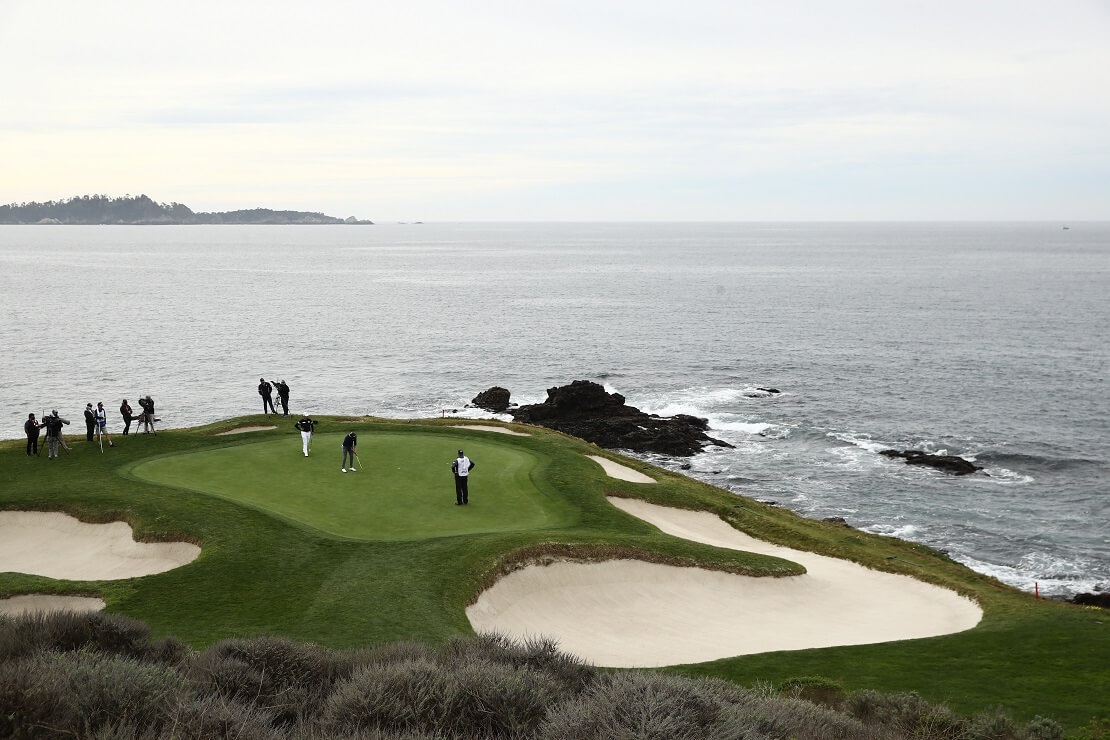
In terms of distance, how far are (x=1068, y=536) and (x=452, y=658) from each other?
1446 inches

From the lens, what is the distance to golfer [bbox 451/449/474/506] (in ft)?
77.8

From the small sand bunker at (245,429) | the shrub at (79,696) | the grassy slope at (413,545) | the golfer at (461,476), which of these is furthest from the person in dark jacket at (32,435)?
the shrub at (79,696)

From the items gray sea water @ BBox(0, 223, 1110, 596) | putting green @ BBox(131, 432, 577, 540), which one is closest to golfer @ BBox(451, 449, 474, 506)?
putting green @ BBox(131, 432, 577, 540)

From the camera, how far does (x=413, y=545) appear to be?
21.0 metres

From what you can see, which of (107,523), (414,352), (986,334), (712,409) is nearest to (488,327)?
(414,352)

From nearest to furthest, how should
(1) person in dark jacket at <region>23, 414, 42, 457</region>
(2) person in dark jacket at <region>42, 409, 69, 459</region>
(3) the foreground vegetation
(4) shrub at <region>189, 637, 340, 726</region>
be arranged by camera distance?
(3) the foreground vegetation, (4) shrub at <region>189, 637, 340, 726</region>, (2) person in dark jacket at <region>42, 409, 69, 459</region>, (1) person in dark jacket at <region>23, 414, 42, 457</region>

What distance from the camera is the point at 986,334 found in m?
97.1

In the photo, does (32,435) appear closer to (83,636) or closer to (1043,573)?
(83,636)

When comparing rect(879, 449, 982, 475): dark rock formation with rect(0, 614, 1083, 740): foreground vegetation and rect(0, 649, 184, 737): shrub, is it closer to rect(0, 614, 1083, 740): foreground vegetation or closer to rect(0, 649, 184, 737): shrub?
rect(0, 614, 1083, 740): foreground vegetation

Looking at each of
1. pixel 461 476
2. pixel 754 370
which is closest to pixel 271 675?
pixel 461 476

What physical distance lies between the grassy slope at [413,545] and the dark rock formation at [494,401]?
28747mm

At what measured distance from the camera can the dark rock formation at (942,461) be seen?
161 ft

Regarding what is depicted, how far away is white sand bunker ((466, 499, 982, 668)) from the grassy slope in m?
0.62

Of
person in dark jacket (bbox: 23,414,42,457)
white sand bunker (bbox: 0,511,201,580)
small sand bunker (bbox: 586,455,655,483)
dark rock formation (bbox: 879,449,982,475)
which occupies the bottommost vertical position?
dark rock formation (bbox: 879,449,982,475)
